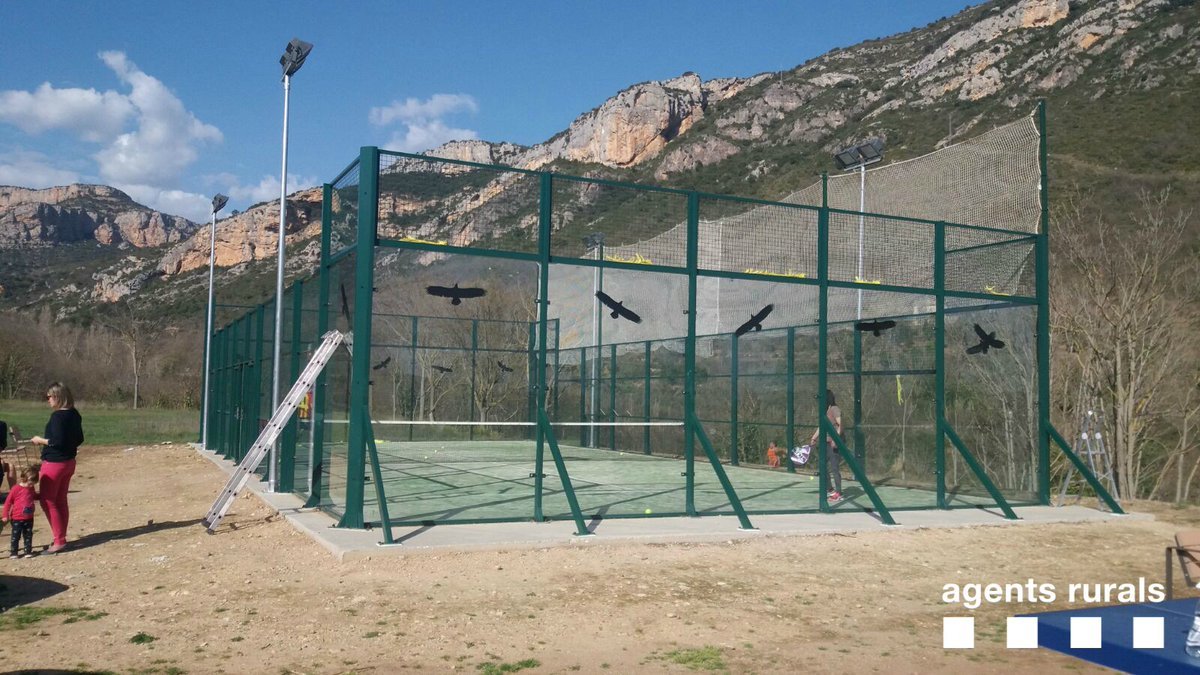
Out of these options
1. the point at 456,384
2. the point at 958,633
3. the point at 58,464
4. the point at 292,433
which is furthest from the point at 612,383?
the point at 958,633

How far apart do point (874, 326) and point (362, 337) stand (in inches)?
316

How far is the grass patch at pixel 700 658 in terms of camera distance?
5.34 metres

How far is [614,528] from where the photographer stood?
30.7 feet

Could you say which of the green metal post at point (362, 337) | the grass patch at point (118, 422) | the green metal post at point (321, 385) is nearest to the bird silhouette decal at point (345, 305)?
the green metal post at point (321, 385)

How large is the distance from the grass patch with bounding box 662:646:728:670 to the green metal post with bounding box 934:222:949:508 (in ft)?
23.1

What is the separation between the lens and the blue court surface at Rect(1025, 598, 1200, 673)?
509cm

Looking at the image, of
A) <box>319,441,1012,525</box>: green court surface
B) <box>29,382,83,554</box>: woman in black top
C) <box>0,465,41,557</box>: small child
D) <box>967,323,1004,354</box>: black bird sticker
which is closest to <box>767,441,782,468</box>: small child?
<box>319,441,1012,525</box>: green court surface

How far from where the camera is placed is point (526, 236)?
10031mm

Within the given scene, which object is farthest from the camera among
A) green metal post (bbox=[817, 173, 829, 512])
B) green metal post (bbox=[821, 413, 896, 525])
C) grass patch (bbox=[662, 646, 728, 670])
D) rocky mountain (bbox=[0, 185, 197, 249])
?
rocky mountain (bbox=[0, 185, 197, 249])

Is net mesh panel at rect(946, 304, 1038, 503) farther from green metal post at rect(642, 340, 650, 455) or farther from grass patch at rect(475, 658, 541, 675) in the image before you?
grass patch at rect(475, 658, 541, 675)

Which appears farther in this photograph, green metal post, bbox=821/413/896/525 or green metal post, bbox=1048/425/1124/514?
green metal post, bbox=1048/425/1124/514

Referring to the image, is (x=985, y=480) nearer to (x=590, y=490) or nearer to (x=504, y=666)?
(x=590, y=490)

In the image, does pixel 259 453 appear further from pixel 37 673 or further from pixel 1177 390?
pixel 1177 390

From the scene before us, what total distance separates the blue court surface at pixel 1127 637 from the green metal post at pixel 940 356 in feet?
16.3
